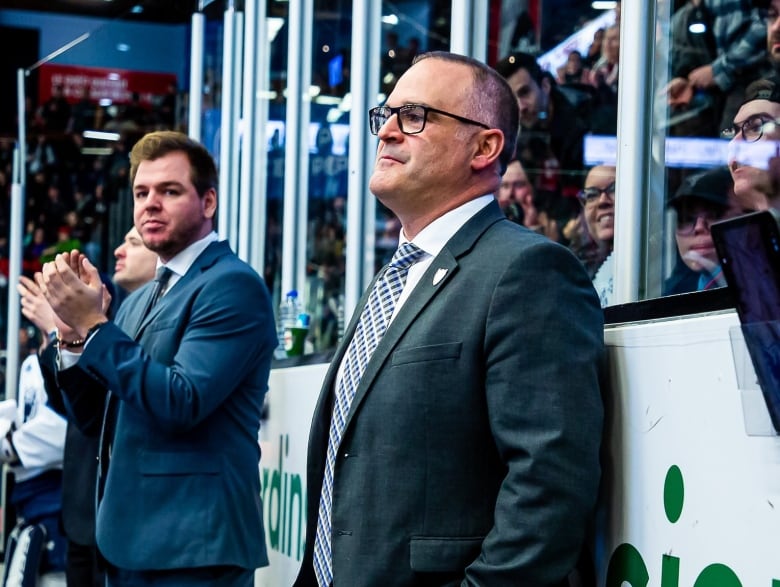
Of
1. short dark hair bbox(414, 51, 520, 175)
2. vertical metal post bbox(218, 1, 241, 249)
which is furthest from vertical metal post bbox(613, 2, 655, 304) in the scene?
vertical metal post bbox(218, 1, 241, 249)

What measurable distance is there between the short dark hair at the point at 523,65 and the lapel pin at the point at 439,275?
2.85m

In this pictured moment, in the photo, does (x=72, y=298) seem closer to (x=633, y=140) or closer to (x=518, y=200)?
(x=633, y=140)

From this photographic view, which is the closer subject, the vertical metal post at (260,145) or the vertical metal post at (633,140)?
the vertical metal post at (633,140)

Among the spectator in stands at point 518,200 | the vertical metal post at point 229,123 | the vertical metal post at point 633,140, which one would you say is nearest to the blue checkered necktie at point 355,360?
the vertical metal post at point 633,140

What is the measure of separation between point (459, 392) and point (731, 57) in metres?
2.35

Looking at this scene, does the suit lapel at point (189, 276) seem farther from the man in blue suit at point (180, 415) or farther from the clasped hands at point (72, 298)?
the clasped hands at point (72, 298)

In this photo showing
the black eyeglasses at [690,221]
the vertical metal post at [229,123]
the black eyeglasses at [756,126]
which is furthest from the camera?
the vertical metal post at [229,123]

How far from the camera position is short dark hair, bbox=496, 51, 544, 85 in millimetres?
4766

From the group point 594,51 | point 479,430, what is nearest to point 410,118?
point 479,430

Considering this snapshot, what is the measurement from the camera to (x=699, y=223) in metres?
2.50

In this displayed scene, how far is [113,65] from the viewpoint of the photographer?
43.7 feet

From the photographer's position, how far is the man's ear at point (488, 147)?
2.12 meters

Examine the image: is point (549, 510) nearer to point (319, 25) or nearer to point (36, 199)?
point (319, 25)

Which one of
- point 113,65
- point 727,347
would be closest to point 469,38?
point 727,347
